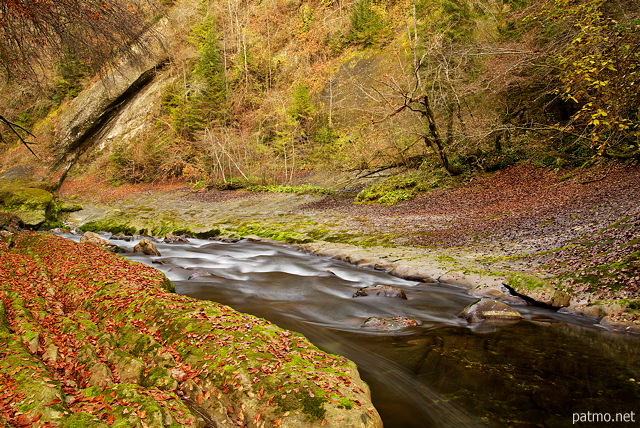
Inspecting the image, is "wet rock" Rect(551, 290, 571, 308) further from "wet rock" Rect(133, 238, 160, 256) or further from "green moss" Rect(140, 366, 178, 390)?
"wet rock" Rect(133, 238, 160, 256)

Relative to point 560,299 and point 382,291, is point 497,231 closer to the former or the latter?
point 560,299

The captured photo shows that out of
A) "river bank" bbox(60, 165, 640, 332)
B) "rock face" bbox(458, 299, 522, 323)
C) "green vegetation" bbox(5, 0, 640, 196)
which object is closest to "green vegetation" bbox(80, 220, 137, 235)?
"river bank" bbox(60, 165, 640, 332)

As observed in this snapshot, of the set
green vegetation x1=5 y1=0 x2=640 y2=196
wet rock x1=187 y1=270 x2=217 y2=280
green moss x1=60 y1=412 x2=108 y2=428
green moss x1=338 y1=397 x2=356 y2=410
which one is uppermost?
green vegetation x1=5 y1=0 x2=640 y2=196

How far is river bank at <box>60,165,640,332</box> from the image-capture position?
5.58 metres

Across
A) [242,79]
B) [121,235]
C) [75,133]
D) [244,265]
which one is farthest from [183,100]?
[244,265]

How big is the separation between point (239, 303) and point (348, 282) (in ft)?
7.97

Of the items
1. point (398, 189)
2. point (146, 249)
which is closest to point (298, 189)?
point (398, 189)

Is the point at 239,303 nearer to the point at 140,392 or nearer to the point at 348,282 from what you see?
the point at 348,282

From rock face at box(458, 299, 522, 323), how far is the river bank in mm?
670

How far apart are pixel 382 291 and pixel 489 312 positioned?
188 centimetres

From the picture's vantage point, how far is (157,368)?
314 cm

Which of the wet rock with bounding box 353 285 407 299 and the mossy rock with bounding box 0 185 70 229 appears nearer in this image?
the wet rock with bounding box 353 285 407 299

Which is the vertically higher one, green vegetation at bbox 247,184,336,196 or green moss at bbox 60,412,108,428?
green vegetation at bbox 247,184,336,196

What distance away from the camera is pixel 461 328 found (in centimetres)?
511
